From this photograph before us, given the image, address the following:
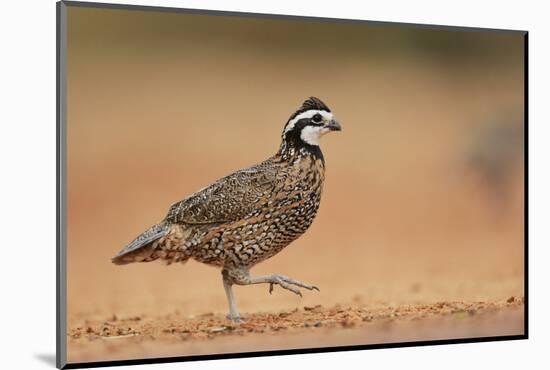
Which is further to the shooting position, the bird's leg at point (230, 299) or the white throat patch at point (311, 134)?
the white throat patch at point (311, 134)

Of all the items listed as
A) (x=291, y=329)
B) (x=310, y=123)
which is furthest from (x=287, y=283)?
(x=310, y=123)

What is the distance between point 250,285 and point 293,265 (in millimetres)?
302

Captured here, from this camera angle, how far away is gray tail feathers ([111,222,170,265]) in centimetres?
613

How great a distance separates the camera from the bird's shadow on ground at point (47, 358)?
602cm

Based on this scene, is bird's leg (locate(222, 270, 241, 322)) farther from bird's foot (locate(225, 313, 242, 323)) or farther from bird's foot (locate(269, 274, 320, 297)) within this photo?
bird's foot (locate(269, 274, 320, 297))

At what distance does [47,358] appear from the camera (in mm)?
6090

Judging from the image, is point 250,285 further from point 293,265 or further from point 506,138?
point 506,138

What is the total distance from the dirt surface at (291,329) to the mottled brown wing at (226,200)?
1.83 feet

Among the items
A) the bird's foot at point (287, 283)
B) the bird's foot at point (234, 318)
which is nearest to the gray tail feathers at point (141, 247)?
the bird's foot at point (234, 318)

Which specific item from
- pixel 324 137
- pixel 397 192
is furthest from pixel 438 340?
pixel 324 137

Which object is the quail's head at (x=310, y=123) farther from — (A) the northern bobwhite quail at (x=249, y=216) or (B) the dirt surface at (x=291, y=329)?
(B) the dirt surface at (x=291, y=329)

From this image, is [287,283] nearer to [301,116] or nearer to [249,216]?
[249,216]

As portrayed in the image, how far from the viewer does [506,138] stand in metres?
7.12

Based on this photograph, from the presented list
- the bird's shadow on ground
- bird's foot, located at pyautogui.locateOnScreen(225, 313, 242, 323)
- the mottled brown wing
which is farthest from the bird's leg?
the bird's shadow on ground
